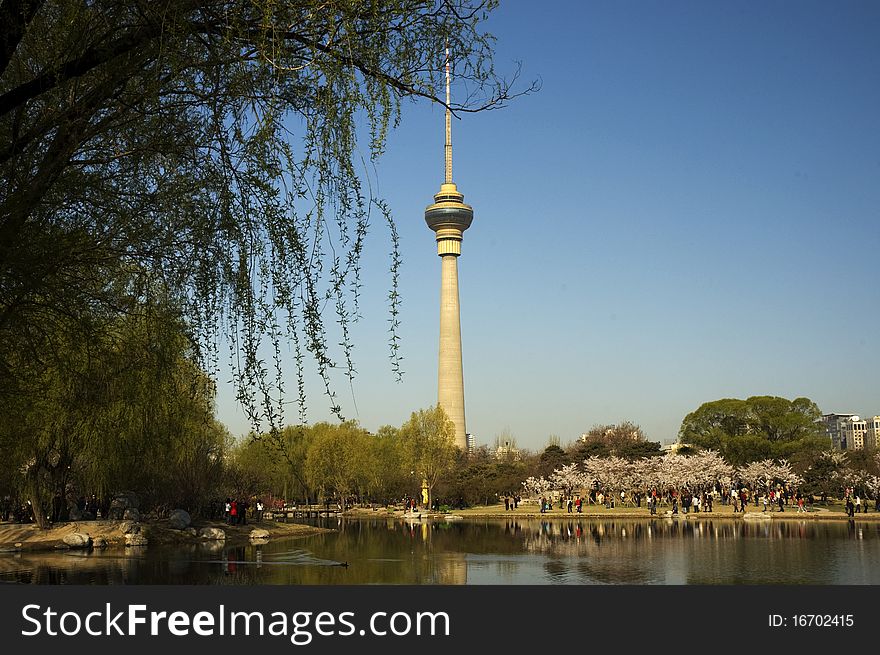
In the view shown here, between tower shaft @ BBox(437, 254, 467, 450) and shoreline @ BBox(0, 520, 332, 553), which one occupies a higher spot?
tower shaft @ BBox(437, 254, 467, 450)

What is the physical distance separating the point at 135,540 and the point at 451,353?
288ft

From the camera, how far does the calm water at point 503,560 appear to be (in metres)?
18.9

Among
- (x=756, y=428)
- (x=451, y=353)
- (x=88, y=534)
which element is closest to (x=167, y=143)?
(x=88, y=534)

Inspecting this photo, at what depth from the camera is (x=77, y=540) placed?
2561cm

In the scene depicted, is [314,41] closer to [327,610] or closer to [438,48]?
[438,48]

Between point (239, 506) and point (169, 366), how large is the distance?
1269 inches

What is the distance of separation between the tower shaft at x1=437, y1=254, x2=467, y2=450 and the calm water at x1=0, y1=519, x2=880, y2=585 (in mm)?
75787

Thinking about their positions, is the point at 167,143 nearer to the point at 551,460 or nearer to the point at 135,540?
the point at 135,540

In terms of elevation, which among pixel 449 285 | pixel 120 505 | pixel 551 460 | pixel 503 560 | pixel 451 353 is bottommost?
pixel 503 560

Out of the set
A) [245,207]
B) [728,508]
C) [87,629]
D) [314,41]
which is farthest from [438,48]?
[728,508]

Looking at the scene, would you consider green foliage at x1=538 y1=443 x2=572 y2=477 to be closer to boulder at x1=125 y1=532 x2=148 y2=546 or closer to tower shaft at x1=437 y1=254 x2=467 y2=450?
tower shaft at x1=437 y1=254 x2=467 y2=450

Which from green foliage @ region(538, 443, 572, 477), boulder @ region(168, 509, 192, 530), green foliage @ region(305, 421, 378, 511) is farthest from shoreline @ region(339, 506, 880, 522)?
boulder @ region(168, 509, 192, 530)

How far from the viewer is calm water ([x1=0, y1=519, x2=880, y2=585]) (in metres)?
18.9

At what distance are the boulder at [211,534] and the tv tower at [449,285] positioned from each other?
79771mm
